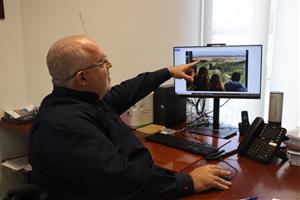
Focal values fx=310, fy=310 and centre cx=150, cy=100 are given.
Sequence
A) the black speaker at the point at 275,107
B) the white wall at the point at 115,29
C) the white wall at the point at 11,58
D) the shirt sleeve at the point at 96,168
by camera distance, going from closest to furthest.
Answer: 1. the shirt sleeve at the point at 96,168
2. the black speaker at the point at 275,107
3. the white wall at the point at 11,58
4. the white wall at the point at 115,29

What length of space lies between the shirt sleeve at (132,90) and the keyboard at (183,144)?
284 mm

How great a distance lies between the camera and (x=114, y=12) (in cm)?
265

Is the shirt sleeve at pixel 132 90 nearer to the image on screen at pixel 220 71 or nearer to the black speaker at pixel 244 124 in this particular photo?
the image on screen at pixel 220 71

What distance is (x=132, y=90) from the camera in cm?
182

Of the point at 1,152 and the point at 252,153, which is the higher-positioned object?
the point at 252,153

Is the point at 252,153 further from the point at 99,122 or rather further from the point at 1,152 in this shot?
the point at 1,152

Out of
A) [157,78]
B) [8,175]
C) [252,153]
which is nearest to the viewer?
[252,153]

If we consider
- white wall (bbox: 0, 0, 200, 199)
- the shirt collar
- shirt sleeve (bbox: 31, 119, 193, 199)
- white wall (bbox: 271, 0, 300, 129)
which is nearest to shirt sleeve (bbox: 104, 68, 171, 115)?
the shirt collar

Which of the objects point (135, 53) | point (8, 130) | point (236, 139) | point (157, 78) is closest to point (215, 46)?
point (157, 78)

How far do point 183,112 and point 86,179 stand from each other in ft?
4.46

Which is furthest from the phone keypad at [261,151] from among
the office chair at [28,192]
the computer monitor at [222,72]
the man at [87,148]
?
the office chair at [28,192]

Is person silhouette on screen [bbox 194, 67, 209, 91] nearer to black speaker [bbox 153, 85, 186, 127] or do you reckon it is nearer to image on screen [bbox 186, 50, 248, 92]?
image on screen [bbox 186, 50, 248, 92]

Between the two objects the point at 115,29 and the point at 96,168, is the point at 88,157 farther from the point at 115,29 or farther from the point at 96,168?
the point at 115,29

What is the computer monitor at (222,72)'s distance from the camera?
6.47 ft
